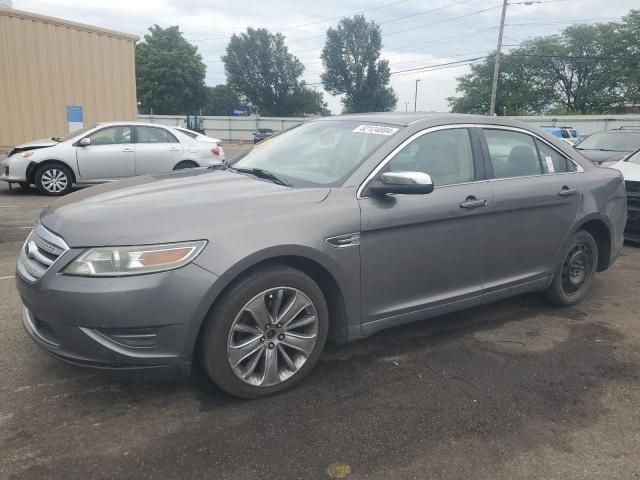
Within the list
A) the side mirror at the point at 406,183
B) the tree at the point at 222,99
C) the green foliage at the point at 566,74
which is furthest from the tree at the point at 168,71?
the side mirror at the point at 406,183

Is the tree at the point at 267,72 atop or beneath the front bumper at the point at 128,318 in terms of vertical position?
atop

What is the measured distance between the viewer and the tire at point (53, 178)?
10.0 m

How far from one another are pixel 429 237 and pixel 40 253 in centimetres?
227

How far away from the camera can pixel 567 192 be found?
4.27m

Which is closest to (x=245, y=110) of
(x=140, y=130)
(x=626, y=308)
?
(x=140, y=130)

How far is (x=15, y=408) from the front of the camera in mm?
2811

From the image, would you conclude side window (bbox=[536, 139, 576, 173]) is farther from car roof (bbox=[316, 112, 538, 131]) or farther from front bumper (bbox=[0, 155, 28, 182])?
front bumper (bbox=[0, 155, 28, 182])

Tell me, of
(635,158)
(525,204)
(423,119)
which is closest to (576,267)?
(525,204)

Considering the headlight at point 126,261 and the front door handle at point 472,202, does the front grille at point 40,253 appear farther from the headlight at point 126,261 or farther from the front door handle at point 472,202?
the front door handle at point 472,202

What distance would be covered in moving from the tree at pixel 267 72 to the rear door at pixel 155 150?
68.8m

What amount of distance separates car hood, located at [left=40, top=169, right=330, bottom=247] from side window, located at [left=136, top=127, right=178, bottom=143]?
766 cm

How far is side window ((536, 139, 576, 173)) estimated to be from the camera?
14.0 ft

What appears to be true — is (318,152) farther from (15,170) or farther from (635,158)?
(15,170)

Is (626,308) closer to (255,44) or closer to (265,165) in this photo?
(265,165)
